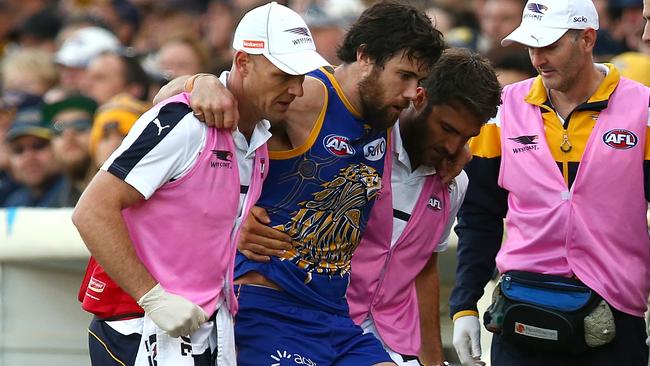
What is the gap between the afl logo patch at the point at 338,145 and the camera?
533cm

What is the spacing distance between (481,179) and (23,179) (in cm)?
473

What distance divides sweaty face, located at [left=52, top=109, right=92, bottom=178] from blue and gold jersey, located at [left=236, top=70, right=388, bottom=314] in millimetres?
4038

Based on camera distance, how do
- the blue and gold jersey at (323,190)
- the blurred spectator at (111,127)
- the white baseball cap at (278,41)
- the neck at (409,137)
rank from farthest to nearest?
the blurred spectator at (111,127)
the neck at (409,137)
the blue and gold jersey at (323,190)
the white baseball cap at (278,41)

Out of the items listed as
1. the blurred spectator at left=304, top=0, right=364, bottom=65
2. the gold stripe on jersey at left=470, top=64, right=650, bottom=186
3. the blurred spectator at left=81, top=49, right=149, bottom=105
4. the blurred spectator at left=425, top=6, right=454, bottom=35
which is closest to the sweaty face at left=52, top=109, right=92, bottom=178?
the blurred spectator at left=81, top=49, right=149, bottom=105

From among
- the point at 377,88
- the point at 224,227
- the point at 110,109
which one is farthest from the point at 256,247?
the point at 110,109

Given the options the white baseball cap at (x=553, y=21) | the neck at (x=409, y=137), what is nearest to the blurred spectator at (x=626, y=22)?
the white baseball cap at (x=553, y=21)

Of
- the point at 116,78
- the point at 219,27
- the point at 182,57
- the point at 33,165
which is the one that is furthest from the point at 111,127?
the point at 219,27

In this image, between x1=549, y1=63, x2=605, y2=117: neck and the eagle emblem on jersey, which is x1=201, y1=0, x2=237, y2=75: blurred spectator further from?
the eagle emblem on jersey

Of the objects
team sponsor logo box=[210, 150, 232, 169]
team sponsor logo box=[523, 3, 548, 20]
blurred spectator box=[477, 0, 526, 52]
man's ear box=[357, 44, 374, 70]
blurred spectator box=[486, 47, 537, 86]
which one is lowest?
blurred spectator box=[477, 0, 526, 52]

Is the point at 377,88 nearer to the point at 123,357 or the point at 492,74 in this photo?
the point at 492,74

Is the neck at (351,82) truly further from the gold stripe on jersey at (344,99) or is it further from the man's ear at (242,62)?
the man's ear at (242,62)


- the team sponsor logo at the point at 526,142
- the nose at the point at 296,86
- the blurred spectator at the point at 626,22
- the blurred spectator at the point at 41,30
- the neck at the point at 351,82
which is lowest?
the blurred spectator at the point at 41,30

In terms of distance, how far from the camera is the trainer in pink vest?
4.83 metres

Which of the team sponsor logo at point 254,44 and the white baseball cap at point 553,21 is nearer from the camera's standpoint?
the team sponsor logo at point 254,44
